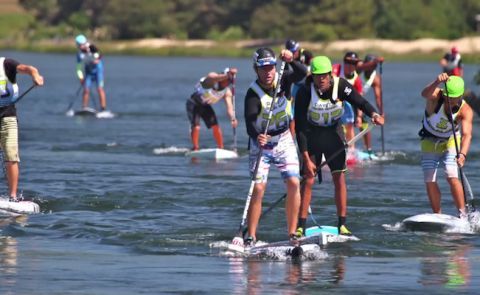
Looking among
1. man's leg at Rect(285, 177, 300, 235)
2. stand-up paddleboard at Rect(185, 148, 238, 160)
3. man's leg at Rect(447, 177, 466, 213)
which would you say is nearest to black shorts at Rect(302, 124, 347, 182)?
man's leg at Rect(285, 177, 300, 235)

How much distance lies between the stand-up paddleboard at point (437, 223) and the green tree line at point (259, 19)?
308 ft

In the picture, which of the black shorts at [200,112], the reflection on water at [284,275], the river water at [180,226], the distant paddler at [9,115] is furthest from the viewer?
the black shorts at [200,112]

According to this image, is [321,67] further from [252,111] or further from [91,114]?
[91,114]

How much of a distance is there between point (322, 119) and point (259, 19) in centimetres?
10906

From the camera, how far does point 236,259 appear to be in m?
15.1

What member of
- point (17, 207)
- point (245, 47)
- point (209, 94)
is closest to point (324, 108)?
point (17, 207)

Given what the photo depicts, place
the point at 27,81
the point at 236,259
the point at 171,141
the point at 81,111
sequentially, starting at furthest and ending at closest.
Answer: the point at 27,81 → the point at 81,111 → the point at 171,141 → the point at 236,259

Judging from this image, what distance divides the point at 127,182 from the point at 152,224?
4.49 metres

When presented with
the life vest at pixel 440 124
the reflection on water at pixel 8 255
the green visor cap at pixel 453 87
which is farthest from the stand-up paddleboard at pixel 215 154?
the green visor cap at pixel 453 87

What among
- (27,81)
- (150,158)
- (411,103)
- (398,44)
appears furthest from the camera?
(398,44)

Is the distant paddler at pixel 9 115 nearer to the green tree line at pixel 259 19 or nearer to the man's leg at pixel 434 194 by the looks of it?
the man's leg at pixel 434 194

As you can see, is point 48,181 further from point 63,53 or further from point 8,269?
point 63,53

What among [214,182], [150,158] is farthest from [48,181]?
[150,158]

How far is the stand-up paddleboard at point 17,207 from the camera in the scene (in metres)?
18.3
